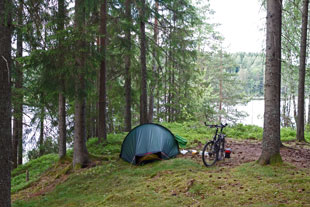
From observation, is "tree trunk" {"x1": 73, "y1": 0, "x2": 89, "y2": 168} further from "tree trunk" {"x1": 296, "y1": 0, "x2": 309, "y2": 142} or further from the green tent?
"tree trunk" {"x1": 296, "y1": 0, "x2": 309, "y2": 142}

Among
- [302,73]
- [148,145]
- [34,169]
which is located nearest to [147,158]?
[148,145]

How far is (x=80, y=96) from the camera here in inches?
293

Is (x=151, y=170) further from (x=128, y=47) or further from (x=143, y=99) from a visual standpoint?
(x=128, y=47)

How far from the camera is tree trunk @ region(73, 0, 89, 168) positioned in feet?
24.0

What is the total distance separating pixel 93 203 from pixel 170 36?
810 centimetres

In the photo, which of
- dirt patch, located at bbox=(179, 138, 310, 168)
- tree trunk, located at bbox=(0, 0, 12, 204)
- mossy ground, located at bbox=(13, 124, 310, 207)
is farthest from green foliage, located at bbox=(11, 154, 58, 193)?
dirt patch, located at bbox=(179, 138, 310, 168)

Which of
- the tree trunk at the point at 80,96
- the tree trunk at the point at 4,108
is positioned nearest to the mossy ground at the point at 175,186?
the tree trunk at the point at 80,96

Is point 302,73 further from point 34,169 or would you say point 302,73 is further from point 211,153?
point 34,169

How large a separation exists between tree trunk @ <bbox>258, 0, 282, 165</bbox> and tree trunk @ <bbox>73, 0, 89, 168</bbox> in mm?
4979

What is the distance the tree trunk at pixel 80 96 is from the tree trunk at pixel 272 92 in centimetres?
498

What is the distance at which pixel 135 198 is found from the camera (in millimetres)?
5160

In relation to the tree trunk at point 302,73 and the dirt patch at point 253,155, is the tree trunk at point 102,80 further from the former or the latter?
the tree trunk at point 302,73

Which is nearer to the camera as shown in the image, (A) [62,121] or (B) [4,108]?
(B) [4,108]

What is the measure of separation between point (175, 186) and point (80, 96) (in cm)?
391
